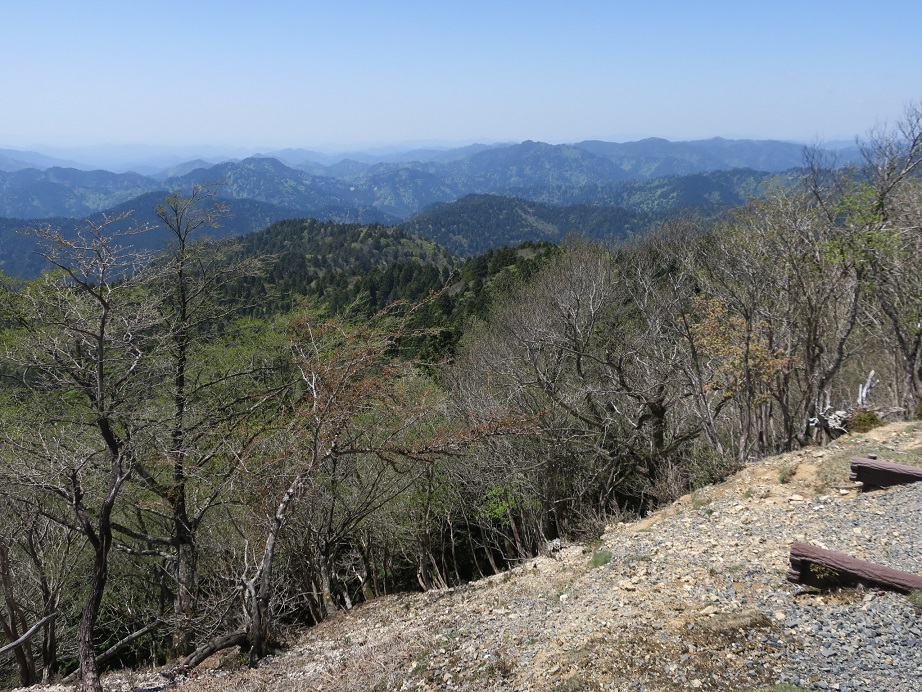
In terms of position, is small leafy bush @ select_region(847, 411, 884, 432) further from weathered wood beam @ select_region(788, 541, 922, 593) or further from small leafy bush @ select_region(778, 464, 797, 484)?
weathered wood beam @ select_region(788, 541, 922, 593)

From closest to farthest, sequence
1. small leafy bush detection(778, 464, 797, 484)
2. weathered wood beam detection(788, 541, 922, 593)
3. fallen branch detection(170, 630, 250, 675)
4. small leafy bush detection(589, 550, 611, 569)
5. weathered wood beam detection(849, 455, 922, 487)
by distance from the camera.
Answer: weathered wood beam detection(788, 541, 922, 593) → weathered wood beam detection(849, 455, 922, 487) → small leafy bush detection(589, 550, 611, 569) → fallen branch detection(170, 630, 250, 675) → small leafy bush detection(778, 464, 797, 484)

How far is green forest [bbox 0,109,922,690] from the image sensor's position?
910 centimetres

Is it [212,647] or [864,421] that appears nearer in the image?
[212,647]

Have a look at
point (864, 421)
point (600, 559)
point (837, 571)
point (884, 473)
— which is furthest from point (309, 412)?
point (864, 421)

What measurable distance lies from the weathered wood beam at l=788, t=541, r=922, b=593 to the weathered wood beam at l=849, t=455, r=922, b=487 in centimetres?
298

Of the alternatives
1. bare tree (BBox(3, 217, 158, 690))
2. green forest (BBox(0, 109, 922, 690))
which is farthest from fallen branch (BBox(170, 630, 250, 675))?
bare tree (BBox(3, 217, 158, 690))

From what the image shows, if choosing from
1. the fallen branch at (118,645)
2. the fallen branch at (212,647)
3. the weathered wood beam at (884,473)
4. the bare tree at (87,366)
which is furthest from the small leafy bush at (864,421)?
the fallen branch at (118,645)

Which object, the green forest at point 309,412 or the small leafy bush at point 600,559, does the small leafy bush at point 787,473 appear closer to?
the green forest at point 309,412

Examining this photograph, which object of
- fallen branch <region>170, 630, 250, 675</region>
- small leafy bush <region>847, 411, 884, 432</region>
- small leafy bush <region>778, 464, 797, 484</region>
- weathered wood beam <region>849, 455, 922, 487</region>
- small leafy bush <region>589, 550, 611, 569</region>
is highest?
weathered wood beam <region>849, 455, 922, 487</region>

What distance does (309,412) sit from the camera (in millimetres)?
9234

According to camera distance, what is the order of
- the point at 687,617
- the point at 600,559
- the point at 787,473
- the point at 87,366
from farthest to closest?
the point at 787,473 < the point at 600,559 < the point at 87,366 < the point at 687,617

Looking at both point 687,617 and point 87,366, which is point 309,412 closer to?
point 87,366

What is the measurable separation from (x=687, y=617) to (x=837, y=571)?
70.9 inches

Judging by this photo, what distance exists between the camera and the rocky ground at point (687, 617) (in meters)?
5.34
